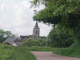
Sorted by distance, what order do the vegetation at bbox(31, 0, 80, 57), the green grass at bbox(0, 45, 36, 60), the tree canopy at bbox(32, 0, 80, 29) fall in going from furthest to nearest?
the vegetation at bbox(31, 0, 80, 57)
the tree canopy at bbox(32, 0, 80, 29)
the green grass at bbox(0, 45, 36, 60)

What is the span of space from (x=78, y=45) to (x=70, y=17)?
11.2 ft

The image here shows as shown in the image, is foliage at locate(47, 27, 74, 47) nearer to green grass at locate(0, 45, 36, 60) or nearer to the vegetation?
the vegetation

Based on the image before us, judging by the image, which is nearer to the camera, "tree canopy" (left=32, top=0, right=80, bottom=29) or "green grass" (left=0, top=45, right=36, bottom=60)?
"green grass" (left=0, top=45, right=36, bottom=60)

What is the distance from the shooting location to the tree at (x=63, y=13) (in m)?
12.6

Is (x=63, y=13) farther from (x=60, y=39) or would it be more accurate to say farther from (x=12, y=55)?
(x=60, y=39)

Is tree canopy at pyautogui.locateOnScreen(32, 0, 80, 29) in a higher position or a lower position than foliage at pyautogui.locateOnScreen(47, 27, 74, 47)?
higher

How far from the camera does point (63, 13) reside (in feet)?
44.0

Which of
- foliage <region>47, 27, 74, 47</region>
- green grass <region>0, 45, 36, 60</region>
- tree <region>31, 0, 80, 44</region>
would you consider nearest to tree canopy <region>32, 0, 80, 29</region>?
tree <region>31, 0, 80, 44</region>

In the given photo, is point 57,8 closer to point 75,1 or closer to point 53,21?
point 75,1

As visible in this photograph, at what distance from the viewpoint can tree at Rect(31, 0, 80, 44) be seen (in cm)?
1258

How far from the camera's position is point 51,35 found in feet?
180

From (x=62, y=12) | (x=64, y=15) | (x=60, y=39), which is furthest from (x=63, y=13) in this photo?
(x=60, y=39)

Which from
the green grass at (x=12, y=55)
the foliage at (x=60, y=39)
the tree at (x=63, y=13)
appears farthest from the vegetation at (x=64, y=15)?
the foliage at (x=60, y=39)

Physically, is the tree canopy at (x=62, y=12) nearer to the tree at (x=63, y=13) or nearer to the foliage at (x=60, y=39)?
the tree at (x=63, y=13)
